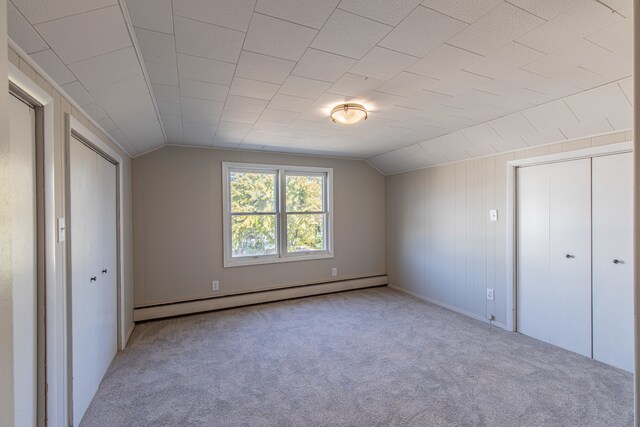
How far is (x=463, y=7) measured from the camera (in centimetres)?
138

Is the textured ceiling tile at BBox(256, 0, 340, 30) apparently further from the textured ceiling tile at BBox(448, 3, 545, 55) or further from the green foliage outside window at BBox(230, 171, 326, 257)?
the green foliage outside window at BBox(230, 171, 326, 257)

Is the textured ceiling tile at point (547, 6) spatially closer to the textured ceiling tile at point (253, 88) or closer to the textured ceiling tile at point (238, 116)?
the textured ceiling tile at point (253, 88)

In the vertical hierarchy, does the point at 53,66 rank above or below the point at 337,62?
below

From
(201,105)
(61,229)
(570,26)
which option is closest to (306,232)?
(201,105)

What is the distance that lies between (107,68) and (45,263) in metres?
1.09

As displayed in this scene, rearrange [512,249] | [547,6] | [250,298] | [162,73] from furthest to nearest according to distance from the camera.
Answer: [250,298] → [512,249] → [162,73] → [547,6]

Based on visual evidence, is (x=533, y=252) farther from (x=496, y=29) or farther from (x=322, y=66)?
(x=322, y=66)

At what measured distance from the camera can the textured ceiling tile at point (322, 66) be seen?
71.3 inches

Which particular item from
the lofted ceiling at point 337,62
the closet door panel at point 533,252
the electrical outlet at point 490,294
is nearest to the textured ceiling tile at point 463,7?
the lofted ceiling at point 337,62

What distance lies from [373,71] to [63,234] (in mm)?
2136

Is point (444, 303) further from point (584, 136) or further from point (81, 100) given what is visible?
point (81, 100)

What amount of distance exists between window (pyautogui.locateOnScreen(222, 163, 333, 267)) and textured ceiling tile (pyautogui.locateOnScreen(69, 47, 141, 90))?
2.47 metres

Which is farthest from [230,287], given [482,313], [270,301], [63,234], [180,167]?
[482,313]

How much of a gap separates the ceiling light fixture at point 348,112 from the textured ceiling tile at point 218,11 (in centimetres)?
124
